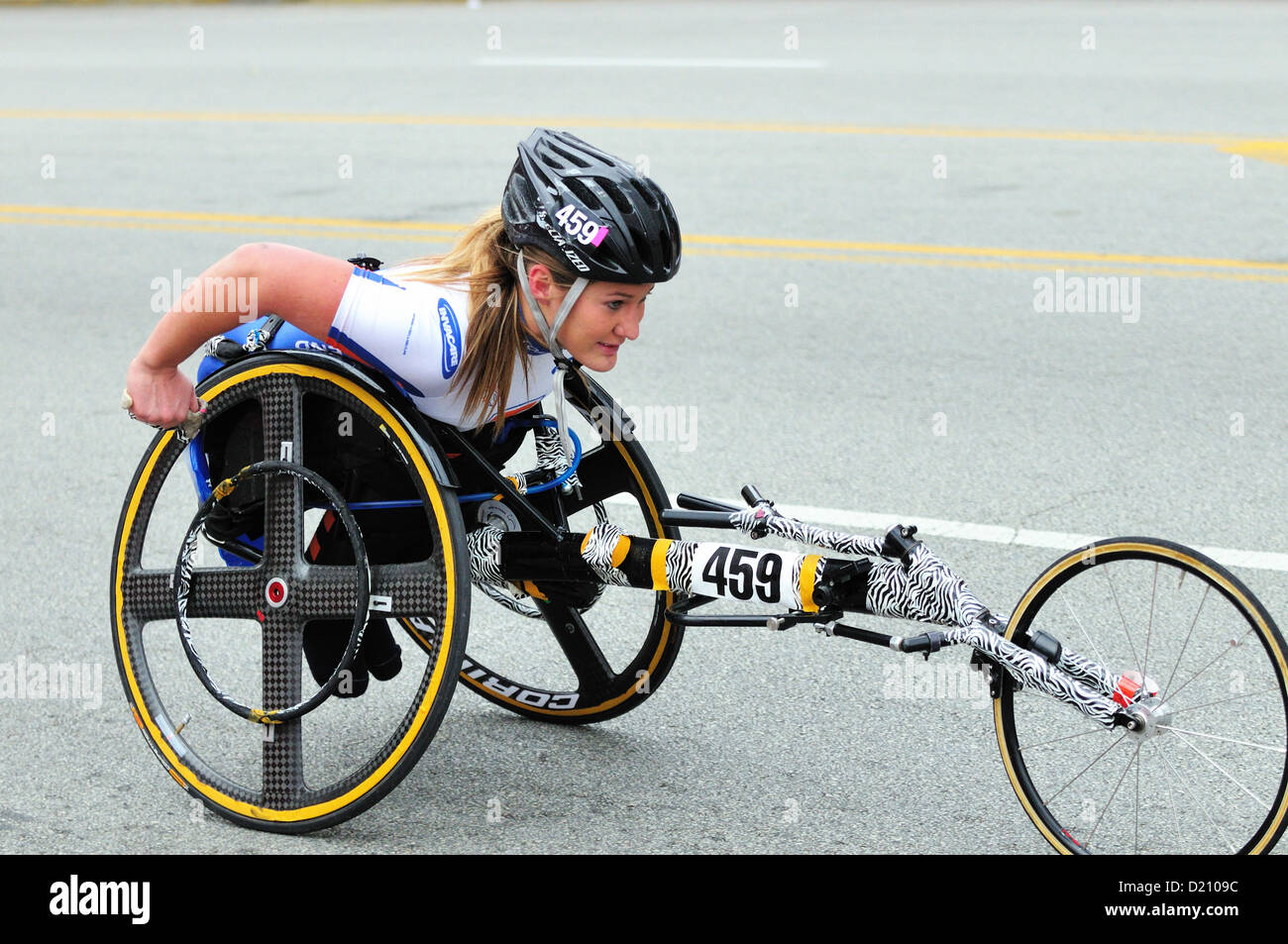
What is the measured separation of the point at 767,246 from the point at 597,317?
18.3 ft

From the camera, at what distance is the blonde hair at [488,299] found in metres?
3.53

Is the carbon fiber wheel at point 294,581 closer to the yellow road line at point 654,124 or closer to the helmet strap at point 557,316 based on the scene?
A: the helmet strap at point 557,316

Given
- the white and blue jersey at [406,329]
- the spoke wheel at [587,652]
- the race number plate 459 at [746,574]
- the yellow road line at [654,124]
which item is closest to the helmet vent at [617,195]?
the white and blue jersey at [406,329]

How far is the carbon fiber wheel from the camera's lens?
3.48 metres

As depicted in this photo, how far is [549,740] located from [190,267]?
5.63 metres

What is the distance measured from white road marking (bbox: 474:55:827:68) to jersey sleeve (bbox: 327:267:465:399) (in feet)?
40.0

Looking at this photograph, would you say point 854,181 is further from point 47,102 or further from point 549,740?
point 47,102

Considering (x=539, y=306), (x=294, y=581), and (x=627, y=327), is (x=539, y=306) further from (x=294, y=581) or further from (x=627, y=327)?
(x=294, y=581)

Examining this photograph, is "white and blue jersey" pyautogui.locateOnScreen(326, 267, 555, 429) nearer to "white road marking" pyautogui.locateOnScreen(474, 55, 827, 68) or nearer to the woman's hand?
the woman's hand

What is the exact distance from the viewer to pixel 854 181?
1034cm

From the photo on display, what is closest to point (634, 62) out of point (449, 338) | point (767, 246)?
point (767, 246)

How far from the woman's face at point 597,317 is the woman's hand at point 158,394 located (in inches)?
32.0

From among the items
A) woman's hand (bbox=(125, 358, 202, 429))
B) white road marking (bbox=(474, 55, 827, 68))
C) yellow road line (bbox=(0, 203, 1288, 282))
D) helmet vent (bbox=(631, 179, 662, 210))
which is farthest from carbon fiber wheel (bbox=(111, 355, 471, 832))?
white road marking (bbox=(474, 55, 827, 68))

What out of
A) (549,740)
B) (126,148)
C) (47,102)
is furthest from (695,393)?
(47,102)
